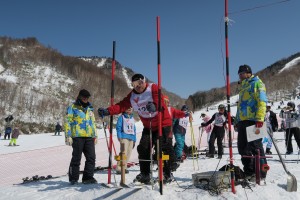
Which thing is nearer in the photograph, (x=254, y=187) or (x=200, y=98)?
(x=254, y=187)

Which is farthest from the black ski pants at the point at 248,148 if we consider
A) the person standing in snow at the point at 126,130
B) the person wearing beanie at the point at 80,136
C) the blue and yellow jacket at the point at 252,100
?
the person standing in snow at the point at 126,130

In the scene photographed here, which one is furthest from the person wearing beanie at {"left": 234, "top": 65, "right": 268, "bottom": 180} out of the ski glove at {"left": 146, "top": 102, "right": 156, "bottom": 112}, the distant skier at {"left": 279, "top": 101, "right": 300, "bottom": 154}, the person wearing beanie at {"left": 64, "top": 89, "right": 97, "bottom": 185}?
the distant skier at {"left": 279, "top": 101, "right": 300, "bottom": 154}

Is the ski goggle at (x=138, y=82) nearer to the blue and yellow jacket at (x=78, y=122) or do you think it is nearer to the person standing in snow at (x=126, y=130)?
the blue and yellow jacket at (x=78, y=122)

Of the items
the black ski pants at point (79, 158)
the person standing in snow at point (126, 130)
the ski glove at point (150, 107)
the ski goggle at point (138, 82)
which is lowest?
the black ski pants at point (79, 158)

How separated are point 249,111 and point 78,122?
3.36 metres

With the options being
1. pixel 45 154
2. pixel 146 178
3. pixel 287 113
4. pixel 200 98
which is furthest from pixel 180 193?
pixel 200 98

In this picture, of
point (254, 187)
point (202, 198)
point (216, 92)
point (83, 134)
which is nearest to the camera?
point (202, 198)

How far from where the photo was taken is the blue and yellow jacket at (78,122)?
6.40 metres

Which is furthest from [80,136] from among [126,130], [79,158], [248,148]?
[248,148]

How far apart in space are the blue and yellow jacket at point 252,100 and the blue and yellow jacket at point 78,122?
301cm

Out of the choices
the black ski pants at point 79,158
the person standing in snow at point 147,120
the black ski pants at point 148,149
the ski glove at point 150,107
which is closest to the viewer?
the ski glove at point 150,107

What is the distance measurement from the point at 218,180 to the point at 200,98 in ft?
347

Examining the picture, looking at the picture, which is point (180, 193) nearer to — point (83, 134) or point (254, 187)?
point (254, 187)

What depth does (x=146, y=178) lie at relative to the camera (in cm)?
546
